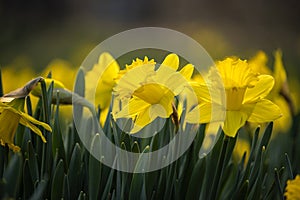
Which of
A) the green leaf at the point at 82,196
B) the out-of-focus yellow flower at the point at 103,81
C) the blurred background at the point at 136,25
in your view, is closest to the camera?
the green leaf at the point at 82,196

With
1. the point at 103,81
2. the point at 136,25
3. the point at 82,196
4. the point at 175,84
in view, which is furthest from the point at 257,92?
the point at 136,25

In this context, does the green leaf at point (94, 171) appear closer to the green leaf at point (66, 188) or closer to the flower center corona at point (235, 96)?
the green leaf at point (66, 188)

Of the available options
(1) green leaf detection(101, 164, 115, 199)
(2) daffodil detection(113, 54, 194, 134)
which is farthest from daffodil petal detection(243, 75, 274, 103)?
(1) green leaf detection(101, 164, 115, 199)

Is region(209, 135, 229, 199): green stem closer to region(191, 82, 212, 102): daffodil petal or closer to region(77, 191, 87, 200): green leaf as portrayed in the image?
region(191, 82, 212, 102): daffodil petal

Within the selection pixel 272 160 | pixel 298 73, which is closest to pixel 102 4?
pixel 298 73

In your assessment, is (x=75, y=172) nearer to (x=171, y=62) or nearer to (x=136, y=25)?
(x=171, y=62)

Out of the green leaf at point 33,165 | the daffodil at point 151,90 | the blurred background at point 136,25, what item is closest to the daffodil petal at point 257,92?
the daffodil at point 151,90

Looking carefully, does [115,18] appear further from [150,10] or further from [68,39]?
[68,39]
